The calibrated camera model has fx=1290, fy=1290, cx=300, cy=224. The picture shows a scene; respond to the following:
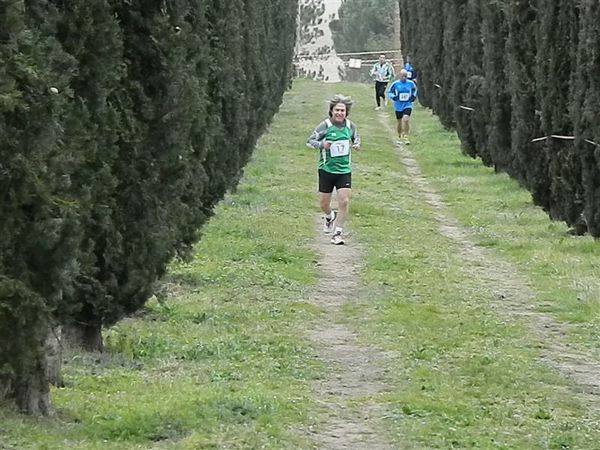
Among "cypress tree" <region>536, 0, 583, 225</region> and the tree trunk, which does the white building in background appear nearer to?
"cypress tree" <region>536, 0, 583, 225</region>

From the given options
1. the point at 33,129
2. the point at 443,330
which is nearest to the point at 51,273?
the point at 33,129

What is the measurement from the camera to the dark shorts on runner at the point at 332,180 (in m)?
16.7

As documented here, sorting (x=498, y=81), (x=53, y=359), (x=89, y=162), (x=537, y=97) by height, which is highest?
(x=89, y=162)

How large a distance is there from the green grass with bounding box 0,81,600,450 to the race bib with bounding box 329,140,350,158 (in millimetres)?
1177

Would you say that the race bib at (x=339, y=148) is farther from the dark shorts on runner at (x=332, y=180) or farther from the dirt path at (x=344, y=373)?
the dirt path at (x=344, y=373)

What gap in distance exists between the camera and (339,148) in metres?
16.5

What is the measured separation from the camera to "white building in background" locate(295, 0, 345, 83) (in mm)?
75438

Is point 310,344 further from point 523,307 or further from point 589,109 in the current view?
point 589,109

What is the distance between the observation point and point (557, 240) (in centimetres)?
1684

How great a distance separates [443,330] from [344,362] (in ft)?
4.92

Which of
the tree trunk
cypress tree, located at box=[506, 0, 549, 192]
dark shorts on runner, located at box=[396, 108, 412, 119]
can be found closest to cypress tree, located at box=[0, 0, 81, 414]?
the tree trunk

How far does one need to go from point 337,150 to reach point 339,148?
0.04 meters

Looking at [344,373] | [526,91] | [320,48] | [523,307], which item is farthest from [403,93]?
[320,48]

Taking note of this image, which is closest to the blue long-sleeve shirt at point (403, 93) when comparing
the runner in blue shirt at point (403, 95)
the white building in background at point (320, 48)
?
the runner in blue shirt at point (403, 95)
